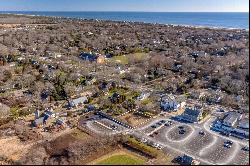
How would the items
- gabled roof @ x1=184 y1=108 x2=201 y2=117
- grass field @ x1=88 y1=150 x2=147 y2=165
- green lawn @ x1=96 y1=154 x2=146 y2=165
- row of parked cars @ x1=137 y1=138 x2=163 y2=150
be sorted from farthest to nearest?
1. gabled roof @ x1=184 y1=108 x2=201 y2=117
2. row of parked cars @ x1=137 y1=138 x2=163 y2=150
3. grass field @ x1=88 y1=150 x2=147 y2=165
4. green lawn @ x1=96 y1=154 x2=146 y2=165

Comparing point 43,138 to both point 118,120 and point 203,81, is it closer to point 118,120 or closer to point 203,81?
point 118,120

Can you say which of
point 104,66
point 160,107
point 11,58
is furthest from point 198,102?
point 11,58

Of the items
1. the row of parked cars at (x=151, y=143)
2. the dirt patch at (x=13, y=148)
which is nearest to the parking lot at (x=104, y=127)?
the row of parked cars at (x=151, y=143)

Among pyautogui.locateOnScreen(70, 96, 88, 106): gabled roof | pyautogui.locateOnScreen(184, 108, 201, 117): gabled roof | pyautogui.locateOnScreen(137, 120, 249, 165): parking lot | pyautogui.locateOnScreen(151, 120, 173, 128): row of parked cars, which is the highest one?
pyautogui.locateOnScreen(70, 96, 88, 106): gabled roof

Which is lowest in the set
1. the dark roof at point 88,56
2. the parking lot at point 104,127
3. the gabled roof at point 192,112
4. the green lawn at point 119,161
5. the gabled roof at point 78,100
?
the parking lot at point 104,127

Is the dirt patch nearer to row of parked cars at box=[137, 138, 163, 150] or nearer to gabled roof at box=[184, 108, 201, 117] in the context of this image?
row of parked cars at box=[137, 138, 163, 150]

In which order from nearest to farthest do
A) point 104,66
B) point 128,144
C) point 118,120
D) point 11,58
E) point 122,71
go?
point 128,144 → point 118,120 → point 122,71 → point 104,66 → point 11,58

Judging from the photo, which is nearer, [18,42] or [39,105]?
[39,105]

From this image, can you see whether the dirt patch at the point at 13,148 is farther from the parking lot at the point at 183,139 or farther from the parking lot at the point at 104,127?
the parking lot at the point at 183,139

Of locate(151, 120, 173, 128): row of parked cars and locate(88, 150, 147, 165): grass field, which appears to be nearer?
locate(88, 150, 147, 165): grass field

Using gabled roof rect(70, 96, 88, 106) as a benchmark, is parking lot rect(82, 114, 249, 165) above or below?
below

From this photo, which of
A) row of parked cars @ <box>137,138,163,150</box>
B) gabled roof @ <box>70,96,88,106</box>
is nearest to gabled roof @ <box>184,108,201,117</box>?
row of parked cars @ <box>137,138,163,150</box>
